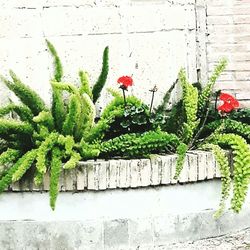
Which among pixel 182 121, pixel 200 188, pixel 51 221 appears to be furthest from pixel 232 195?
pixel 51 221

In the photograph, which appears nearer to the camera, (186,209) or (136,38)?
(186,209)

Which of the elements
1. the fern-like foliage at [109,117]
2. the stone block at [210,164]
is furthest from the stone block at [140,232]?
the fern-like foliage at [109,117]

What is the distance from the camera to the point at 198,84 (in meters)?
4.65

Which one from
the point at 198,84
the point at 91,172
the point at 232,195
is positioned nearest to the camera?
the point at 91,172

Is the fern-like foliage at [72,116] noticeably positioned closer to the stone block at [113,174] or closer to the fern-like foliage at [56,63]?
the stone block at [113,174]

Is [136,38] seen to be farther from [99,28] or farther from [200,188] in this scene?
[200,188]

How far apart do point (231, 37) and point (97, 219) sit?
1.76 m

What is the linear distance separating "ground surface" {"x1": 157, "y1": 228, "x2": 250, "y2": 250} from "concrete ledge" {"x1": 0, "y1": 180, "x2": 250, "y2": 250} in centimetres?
6

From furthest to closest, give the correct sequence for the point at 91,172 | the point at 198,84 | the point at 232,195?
the point at 198,84
the point at 232,195
the point at 91,172

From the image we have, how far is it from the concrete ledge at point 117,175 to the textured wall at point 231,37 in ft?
3.23

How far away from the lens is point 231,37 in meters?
4.76

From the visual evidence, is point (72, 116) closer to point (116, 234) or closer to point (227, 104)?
point (116, 234)

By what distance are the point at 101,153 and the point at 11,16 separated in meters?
1.20

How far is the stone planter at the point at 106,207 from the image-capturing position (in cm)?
405
